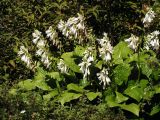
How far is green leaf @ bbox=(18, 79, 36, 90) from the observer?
859 cm

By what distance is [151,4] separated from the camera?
961 cm

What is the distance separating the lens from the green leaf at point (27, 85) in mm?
8586

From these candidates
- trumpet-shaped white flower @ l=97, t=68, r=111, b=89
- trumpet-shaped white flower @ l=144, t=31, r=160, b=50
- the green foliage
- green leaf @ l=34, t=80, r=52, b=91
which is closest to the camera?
trumpet-shaped white flower @ l=97, t=68, r=111, b=89

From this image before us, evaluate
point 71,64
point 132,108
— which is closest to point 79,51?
point 71,64

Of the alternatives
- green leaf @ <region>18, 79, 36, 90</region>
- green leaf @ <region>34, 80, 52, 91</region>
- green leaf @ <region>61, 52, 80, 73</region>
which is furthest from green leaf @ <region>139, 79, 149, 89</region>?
green leaf @ <region>18, 79, 36, 90</region>

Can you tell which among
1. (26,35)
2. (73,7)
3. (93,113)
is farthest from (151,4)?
(93,113)

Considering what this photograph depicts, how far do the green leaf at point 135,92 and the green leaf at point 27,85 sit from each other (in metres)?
1.73

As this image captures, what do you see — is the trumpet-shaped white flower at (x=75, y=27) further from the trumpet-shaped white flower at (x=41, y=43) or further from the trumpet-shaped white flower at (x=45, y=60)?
the trumpet-shaped white flower at (x=45, y=60)

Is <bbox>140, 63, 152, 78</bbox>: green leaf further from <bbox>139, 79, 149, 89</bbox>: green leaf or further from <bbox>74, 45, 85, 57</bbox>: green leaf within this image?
<bbox>74, 45, 85, 57</bbox>: green leaf

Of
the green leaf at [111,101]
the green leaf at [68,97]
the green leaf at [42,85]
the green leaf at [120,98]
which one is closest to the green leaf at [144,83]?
the green leaf at [120,98]

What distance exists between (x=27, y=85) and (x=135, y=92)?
2.03m

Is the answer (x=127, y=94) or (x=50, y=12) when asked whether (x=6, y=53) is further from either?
(x=127, y=94)

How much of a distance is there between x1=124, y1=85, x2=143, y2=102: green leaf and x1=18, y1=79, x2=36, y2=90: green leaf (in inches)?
68.3

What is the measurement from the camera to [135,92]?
7730mm
